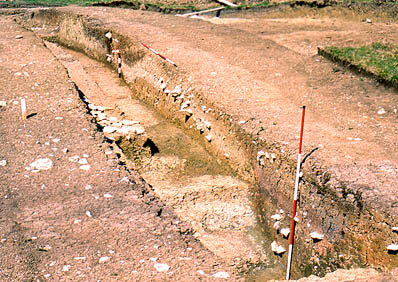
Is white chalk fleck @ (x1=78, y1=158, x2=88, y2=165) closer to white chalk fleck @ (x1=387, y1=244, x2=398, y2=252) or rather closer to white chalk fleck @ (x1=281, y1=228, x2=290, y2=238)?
white chalk fleck @ (x1=281, y1=228, x2=290, y2=238)

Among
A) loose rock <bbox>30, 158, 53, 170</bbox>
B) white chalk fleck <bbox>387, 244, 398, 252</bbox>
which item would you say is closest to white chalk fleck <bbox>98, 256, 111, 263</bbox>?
loose rock <bbox>30, 158, 53, 170</bbox>

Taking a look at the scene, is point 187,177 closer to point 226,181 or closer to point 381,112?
point 226,181

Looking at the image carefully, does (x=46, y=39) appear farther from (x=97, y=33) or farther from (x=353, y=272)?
(x=353, y=272)

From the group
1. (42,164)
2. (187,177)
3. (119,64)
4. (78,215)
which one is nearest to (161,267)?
(78,215)

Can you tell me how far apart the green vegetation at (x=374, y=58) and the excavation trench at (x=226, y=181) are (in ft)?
8.83

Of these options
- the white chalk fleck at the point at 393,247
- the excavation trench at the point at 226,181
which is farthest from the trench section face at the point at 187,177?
the white chalk fleck at the point at 393,247

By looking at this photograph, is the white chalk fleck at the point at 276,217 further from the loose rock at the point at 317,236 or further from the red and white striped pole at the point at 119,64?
the red and white striped pole at the point at 119,64

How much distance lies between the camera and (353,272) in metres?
3.87

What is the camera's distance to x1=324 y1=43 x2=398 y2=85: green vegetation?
7.70 m

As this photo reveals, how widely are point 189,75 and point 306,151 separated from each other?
3.36 metres

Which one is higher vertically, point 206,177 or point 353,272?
point 353,272

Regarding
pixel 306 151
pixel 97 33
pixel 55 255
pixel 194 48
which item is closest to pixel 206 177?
pixel 306 151

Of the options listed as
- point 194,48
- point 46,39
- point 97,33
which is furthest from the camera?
point 46,39

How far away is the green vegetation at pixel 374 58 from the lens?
7696mm
